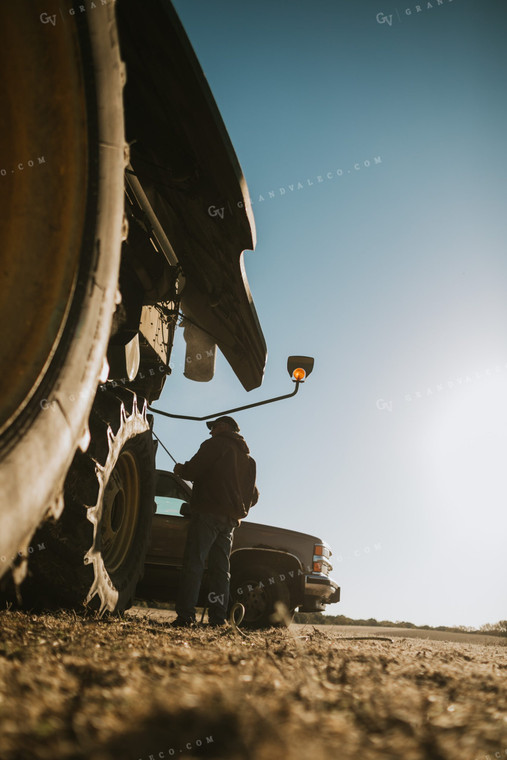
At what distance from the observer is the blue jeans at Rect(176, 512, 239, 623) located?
3.93 m

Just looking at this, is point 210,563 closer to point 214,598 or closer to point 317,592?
point 214,598

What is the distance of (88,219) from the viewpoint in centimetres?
126

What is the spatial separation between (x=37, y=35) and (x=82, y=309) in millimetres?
610

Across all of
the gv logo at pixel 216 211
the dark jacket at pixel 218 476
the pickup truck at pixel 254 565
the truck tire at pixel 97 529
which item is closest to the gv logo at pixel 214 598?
the dark jacket at pixel 218 476

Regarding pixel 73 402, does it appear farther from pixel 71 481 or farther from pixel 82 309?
pixel 71 481

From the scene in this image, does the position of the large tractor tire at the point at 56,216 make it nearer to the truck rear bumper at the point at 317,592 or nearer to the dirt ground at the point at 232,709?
the dirt ground at the point at 232,709

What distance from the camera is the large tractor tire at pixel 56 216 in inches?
45.4

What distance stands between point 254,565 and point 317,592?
3.19 ft

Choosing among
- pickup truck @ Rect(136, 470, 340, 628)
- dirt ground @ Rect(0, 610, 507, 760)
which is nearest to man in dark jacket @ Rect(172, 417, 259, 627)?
pickup truck @ Rect(136, 470, 340, 628)

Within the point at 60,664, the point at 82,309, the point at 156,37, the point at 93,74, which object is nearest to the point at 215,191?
the point at 156,37

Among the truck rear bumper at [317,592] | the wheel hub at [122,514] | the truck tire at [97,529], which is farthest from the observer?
the truck rear bumper at [317,592]

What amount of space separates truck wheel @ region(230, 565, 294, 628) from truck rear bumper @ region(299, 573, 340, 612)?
0.87 ft

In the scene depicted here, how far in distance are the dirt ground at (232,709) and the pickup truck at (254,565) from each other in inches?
187

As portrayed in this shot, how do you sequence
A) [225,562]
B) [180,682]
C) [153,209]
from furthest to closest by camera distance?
[225,562]
[153,209]
[180,682]
